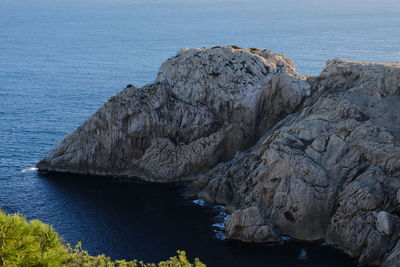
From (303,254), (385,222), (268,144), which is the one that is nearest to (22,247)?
(303,254)

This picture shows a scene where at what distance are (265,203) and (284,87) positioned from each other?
27450 mm

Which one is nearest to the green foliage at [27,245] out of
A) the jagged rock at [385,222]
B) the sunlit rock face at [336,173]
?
the sunlit rock face at [336,173]

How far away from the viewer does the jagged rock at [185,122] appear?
387 ft

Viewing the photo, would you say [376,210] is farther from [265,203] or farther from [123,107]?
[123,107]

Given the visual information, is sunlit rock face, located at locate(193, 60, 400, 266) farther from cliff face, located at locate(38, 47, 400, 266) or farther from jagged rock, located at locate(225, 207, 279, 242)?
jagged rock, located at locate(225, 207, 279, 242)

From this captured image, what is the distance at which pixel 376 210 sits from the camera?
292 ft

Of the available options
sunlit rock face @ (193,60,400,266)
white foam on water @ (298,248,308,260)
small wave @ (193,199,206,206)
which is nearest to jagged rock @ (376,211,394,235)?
sunlit rock face @ (193,60,400,266)

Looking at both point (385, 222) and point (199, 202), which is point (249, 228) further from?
point (385, 222)

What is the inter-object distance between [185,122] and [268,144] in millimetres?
19629

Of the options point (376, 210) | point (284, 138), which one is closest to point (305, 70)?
point (284, 138)

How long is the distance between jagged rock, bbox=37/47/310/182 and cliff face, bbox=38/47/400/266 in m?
0.18

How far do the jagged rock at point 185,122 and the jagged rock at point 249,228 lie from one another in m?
24.5

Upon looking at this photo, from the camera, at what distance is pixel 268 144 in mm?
105250

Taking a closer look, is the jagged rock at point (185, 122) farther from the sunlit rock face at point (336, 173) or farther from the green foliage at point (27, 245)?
the green foliage at point (27, 245)
